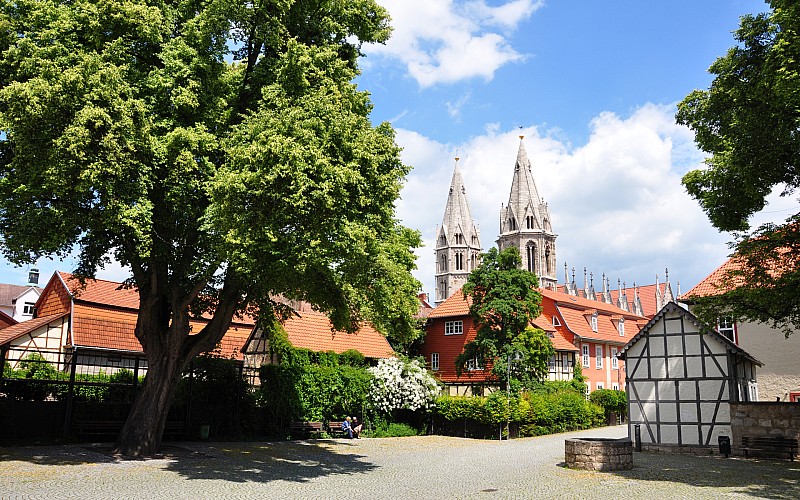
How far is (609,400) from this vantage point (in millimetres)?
40125

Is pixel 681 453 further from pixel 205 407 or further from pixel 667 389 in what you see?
pixel 205 407

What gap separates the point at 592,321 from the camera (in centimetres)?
4938

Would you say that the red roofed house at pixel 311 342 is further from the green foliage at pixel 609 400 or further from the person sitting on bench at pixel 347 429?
the green foliage at pixel 609 400

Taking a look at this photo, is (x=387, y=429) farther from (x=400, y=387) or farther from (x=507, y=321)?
→ (x=507, y=321)

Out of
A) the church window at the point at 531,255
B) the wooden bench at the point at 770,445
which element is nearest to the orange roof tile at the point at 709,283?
the wooden bench at the point at 770,445

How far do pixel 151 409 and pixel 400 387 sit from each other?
15150mm

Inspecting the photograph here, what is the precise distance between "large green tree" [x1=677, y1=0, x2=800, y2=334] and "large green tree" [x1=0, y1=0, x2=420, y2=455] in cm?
867

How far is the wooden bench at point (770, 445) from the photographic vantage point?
21.2m

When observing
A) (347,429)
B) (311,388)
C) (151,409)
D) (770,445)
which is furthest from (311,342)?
(770,445)

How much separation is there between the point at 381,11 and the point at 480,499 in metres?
13.8

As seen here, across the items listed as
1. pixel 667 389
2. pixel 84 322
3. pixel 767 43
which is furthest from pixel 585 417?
pixel 84 322

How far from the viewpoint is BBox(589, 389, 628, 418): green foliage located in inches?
1560

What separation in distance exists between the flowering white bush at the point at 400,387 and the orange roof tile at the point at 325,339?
2.40m

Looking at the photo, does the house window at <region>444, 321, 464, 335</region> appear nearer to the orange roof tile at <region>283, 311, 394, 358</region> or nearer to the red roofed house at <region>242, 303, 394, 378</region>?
the orange roof tile at <region>283, 311, 394, 358</region>
